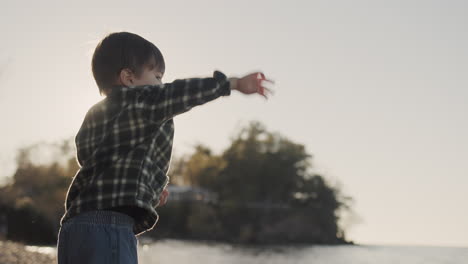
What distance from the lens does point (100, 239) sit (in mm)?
2225

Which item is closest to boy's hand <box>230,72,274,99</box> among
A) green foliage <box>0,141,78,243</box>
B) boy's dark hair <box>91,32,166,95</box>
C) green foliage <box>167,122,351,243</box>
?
boy's dark hair <box>91,32,166,95</box>

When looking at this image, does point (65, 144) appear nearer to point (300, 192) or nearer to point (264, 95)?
point (300, 192)

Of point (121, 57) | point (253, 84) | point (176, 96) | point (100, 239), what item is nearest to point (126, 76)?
point (121, 57)

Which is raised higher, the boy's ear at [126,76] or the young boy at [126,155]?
the boy's ear at [126,76]

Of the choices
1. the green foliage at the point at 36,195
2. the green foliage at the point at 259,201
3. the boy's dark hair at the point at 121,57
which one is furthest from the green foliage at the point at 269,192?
the boy's dark hair at the point at 121,57

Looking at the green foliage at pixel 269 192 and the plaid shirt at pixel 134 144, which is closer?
the plaid shirt at pixel 134 144

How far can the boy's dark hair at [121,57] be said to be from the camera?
7.95ft

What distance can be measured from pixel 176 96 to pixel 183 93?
0.10 ft

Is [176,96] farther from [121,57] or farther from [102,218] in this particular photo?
[102,218]

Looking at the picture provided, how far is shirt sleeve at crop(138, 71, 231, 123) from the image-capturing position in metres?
2.28

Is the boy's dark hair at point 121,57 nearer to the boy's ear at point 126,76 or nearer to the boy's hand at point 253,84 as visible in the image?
the boy's ear at point 126,76

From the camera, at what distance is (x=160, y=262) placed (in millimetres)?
28078

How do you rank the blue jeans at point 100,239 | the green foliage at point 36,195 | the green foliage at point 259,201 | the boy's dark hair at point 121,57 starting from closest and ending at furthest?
the blue jeans at point 100,239
the boy's dark hair at point 121,57
the green foliage at point 36,195
the green foliage at point 259,201

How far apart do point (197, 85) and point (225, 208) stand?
5436 centimetres
